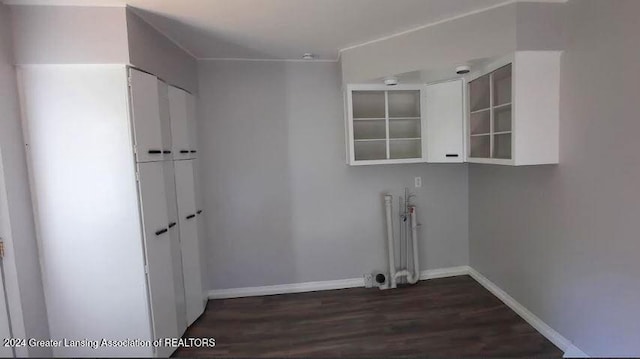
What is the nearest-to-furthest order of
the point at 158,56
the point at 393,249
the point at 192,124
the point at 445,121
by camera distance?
the point at 158,56, the point at 192,124, the point at 445,121, the point at 393,249

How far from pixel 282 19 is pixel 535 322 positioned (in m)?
3.04

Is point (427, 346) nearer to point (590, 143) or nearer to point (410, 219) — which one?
point (410, 219)

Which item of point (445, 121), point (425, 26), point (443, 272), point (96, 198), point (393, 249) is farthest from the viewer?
point (443, 272)

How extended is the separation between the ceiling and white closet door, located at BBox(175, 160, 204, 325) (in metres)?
1.04

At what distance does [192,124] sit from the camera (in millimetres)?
2590

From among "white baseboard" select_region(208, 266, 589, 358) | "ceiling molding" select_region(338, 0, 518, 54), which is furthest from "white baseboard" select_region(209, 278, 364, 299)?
"ceiling molding" select_region(338, 0, 518, 54)

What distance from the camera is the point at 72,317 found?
5.96 ft

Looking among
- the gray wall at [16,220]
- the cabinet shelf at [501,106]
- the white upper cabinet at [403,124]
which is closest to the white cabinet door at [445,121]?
the white upper cabinet at [403,124]

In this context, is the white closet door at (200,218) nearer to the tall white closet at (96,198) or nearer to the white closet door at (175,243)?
the white closet door at (175,243)

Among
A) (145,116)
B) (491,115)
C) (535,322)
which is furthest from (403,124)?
(145,116)

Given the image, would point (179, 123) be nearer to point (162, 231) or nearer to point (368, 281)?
point (162, 231)

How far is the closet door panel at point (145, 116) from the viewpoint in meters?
1.79

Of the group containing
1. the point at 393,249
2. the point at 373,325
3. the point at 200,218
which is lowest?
the point at 373,325

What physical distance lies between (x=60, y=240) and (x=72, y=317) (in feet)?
1.65
